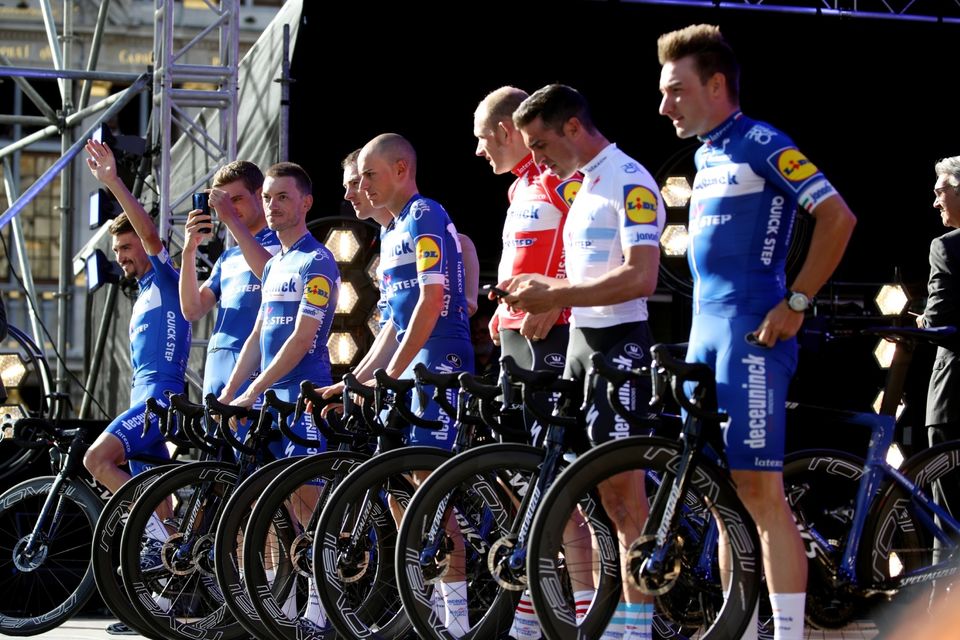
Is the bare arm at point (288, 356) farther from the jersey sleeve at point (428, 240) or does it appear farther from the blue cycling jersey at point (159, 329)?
the blue cycling jersey at point (159, 329)

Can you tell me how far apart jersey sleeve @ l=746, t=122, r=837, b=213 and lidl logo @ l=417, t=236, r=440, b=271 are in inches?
54.0

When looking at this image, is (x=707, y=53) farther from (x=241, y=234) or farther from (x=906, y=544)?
(x=241, y=234)

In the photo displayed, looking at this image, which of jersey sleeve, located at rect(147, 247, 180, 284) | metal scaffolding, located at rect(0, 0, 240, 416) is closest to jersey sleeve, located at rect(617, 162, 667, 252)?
jersey sleeve, located at rect(147, 247, 180, 284)

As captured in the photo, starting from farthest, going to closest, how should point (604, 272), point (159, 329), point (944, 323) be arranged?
point (159, 329), point (944, 323), point (604, 272)

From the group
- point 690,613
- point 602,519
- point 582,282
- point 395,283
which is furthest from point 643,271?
point 395,283

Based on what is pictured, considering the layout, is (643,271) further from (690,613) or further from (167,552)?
(167,552)

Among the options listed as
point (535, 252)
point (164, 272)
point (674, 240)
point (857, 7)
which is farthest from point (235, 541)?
point (857, 7)

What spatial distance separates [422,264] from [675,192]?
3.90m

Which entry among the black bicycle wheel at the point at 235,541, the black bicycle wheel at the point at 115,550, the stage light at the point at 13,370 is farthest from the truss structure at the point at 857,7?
the stage light at the point at 13,370

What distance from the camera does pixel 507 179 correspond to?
9031 mm

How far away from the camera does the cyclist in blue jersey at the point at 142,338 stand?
6297 mm

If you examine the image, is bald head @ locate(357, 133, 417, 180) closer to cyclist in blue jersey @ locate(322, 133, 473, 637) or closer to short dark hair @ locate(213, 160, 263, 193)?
cyclist in blue jersey @ locate(322, 133, 473, 637)

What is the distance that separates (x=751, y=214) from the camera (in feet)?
12.6

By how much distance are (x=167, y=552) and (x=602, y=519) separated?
7.11 ft
